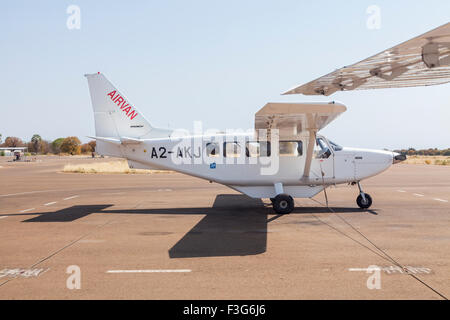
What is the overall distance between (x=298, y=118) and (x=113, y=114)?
5.87m

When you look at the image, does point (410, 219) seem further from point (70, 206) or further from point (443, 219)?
point (70, 206)

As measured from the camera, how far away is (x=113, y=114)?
40.3ft

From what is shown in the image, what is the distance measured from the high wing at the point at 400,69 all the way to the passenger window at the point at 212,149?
12.3 feet

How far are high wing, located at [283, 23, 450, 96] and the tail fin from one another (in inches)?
216

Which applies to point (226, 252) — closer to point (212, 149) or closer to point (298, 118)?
point (298, 118)

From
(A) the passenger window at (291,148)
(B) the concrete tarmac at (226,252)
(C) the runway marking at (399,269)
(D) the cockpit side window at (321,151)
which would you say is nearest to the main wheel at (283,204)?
(B) the concrete tarmac at (226,252)

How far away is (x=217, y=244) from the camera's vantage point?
7.18m

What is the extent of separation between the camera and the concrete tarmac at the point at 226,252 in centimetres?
473

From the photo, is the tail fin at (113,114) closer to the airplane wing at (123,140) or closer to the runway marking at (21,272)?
the airplane wing at (123,140)

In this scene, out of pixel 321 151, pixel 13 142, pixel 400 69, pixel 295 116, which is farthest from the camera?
pixel 13 142

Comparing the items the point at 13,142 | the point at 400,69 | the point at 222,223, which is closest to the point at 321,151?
the point at 222,223

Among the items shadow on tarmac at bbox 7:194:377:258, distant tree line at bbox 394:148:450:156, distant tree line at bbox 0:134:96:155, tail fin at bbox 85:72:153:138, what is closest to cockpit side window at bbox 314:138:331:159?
shadow on tarmac at bbox 7:194:377:258

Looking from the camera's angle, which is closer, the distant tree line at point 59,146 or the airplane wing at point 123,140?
the airplane wing at point 123,140
